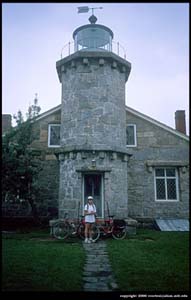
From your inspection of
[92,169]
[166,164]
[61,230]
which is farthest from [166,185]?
[61,230]

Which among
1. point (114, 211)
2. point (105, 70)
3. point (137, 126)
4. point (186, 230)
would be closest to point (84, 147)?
point (114, 211)

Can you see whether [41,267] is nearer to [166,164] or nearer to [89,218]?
[89,218]

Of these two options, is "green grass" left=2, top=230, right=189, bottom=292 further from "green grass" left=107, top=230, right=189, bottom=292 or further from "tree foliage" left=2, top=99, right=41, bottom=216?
"tree foliage" left=2, top=99, right=41, bottom=216

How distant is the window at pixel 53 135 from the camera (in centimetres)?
1558

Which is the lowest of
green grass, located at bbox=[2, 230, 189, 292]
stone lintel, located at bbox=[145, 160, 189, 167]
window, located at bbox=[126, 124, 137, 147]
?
green grass, located at bbox=[2, 230, 189, 292]

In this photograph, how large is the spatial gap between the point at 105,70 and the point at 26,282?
9.96m

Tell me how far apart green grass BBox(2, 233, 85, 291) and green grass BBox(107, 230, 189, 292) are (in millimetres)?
832

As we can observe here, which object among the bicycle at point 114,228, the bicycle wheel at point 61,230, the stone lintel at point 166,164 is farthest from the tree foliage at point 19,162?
the stone lintel at point 166,164

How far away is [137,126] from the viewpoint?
624 inches

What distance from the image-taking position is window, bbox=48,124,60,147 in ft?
51.1

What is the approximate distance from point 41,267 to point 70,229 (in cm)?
487

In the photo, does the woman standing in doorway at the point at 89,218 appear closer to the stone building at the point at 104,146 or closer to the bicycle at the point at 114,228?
the bicycle at the point at 114,228

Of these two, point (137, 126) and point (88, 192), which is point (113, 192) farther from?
point (137, 126)

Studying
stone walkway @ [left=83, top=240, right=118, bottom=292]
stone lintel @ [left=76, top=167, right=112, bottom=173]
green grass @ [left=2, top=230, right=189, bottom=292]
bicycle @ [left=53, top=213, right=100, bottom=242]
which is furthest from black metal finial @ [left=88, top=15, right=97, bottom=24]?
stone walkway @ [left=83, top=240, right=118, bottom=292]
